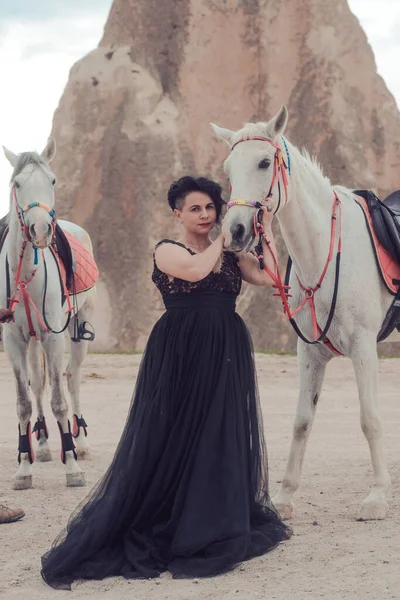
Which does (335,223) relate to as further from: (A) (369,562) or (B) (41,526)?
(B) (41,526)

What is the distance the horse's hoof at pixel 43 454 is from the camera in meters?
8.11

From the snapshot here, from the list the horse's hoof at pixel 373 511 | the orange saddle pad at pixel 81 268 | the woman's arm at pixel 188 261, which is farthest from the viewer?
the orange saddle pad at pixel 81 268

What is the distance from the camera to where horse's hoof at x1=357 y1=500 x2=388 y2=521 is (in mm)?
5297

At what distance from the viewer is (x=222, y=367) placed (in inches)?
184

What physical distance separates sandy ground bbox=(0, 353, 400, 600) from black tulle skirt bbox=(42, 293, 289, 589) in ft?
0.43

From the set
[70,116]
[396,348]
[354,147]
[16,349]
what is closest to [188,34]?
[70,116]

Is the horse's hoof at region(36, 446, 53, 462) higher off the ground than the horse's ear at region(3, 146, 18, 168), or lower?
lower

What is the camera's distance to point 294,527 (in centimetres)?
523

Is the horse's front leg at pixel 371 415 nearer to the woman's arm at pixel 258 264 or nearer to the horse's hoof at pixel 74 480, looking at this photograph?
the woman's arm at pixel 258 264

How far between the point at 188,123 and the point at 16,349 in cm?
1479

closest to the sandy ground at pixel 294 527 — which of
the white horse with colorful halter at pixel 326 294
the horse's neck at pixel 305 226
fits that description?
the white horse with colorful halter at pixel 326 294

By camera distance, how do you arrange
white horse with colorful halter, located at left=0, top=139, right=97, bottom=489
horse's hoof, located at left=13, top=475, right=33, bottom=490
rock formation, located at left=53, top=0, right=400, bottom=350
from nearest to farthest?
white horse with colorful halter, located at left=0, top=139, right=97, bottom=489
horse's hoof, located at left=13, top=475, right=33, bottom=490
rock formation, located at left=53, top=0, right=400, bottom=350

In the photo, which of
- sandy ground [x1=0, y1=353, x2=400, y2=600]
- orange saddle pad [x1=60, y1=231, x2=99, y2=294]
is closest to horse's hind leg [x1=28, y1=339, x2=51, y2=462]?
sandy ground [x1=0, y1=353, x2=400, y2=600]

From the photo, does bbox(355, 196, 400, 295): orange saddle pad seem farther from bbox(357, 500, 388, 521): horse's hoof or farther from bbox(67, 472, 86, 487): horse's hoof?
bbox(67, 472, 86, 487): horse's hoof
